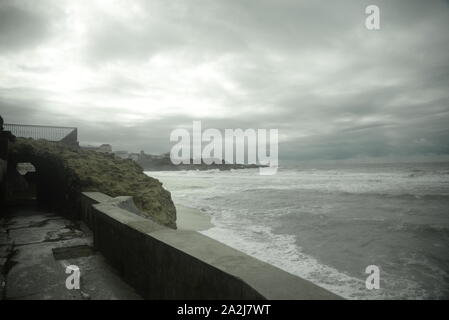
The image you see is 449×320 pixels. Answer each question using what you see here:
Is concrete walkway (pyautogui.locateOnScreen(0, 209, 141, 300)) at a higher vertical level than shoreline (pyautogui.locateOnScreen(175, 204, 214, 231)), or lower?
higher

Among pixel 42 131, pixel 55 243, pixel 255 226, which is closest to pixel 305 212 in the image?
pixel 255 226

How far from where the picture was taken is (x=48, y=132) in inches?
644

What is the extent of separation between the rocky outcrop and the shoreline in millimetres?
1140

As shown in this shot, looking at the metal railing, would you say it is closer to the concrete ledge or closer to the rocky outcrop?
the rocky outcrop

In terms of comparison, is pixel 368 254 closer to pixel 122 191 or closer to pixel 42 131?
pixel 122 191

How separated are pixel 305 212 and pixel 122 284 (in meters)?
11.5

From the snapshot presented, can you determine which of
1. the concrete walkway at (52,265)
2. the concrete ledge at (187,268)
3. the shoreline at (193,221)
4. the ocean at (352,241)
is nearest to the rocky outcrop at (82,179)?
the shoreline at (193,221)

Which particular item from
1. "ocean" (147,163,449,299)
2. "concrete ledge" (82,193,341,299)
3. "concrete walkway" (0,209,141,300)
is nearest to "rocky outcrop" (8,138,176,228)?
"concrete walkway" (0,209,141,300)

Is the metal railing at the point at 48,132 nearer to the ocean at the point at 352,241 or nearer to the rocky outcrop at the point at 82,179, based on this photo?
the rocky outcrop at the point at 82,179

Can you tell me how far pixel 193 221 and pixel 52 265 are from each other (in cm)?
828

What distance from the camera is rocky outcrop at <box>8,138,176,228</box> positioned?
7348mm

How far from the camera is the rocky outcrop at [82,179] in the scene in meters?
7.35

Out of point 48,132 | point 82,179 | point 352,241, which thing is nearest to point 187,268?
point 82,179

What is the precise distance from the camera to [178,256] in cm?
222
